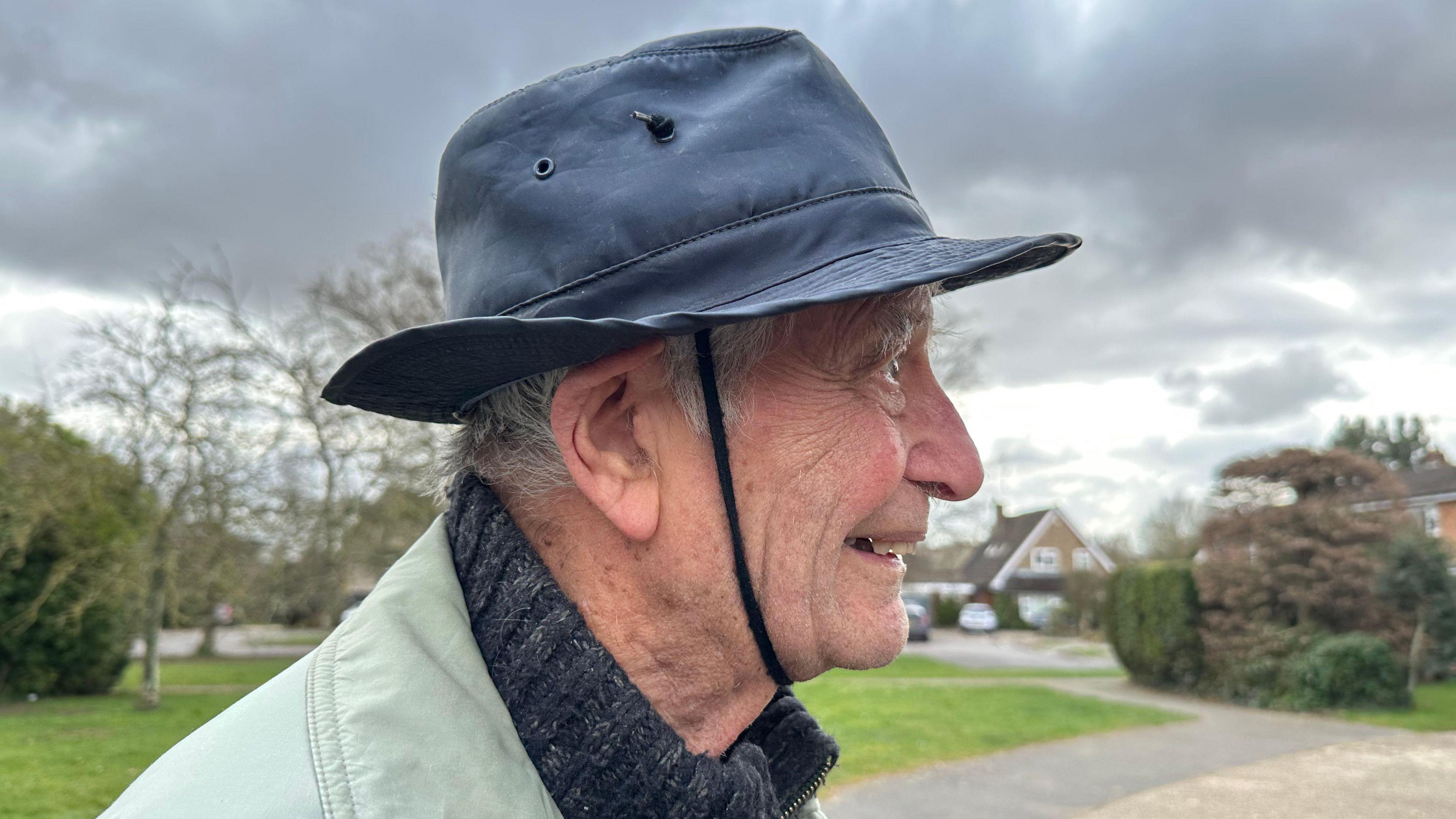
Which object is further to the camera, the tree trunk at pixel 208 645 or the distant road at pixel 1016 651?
the tree trunk at pixel 208 645

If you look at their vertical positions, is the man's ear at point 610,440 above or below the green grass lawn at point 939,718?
above

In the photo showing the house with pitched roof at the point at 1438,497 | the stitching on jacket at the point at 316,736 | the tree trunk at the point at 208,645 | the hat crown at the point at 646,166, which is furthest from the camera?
the house with pitched roof at the point at 1438,497

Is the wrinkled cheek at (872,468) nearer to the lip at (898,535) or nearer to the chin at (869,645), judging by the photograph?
the lip at (898,535)

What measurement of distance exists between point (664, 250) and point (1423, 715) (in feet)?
60.0

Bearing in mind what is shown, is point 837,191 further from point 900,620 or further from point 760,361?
point 900,620

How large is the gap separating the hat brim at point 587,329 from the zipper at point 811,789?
836mm

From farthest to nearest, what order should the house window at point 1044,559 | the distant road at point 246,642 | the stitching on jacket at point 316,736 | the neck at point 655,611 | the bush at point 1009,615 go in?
the house window at point 1044,559, the bush at point 1009,615, the distant road at point 246,642, the neck at point 655,611, the stitching on jacket at point 316,736

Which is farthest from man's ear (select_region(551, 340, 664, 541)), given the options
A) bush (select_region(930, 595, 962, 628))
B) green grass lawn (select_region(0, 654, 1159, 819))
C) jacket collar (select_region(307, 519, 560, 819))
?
bush (select_region(930, 595, 962, 628))

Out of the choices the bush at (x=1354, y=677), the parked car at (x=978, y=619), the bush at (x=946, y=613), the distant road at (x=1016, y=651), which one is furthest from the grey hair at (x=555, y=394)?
the bush at (x=946, y=613)

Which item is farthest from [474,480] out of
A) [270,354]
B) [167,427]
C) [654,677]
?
[270,354]

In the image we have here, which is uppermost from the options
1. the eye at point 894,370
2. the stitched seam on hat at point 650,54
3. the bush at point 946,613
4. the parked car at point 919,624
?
the stitched seam on hat at point 650,54

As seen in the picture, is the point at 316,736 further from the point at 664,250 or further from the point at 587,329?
the point at 664,250

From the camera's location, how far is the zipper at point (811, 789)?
1744mm

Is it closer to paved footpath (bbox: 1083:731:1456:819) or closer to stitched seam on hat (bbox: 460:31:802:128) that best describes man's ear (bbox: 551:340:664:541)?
stitched seam on hat (bbox: 460:31:802:128)
